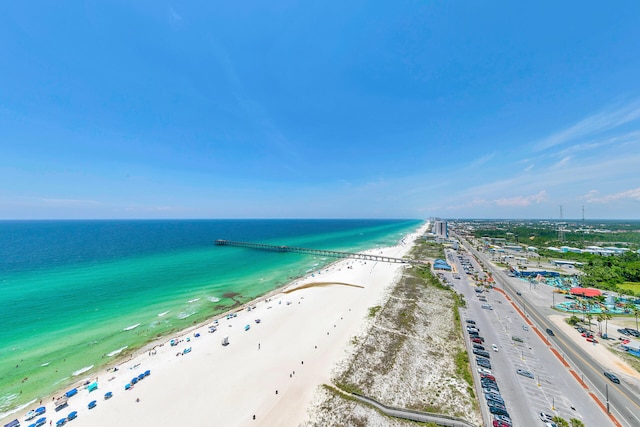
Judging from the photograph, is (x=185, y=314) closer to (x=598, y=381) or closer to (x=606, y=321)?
(x=598, y=381)

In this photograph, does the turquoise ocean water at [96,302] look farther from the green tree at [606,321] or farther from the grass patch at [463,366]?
the green tree at [606,321]

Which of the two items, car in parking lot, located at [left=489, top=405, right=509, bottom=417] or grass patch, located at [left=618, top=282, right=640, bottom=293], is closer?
car in parking lot, located at [left=489, top=405, right=509, bottom=417]

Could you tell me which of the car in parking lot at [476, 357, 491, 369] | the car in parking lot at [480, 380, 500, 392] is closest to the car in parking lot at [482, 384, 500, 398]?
the car in parking lot at [480, 380, 500, 392]

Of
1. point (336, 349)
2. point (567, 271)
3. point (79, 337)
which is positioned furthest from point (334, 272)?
point (567, 271)

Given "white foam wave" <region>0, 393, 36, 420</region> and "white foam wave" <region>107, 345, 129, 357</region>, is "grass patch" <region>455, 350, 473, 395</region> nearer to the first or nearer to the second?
"white foam wave" <region>107, 345, 129, 357</region>

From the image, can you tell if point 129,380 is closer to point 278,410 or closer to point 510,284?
point 278,410

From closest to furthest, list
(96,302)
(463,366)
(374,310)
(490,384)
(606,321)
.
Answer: (490,384), (463,366), (606,321), (374,310), (96,302)

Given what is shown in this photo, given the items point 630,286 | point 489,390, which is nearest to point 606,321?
point 489,390

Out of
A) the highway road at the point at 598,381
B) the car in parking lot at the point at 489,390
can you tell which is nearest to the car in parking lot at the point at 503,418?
the car in parking lot at the point at 489,390
